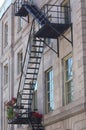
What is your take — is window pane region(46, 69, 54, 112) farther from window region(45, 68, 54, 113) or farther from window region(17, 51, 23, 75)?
window region(17, 51, 23, 75)

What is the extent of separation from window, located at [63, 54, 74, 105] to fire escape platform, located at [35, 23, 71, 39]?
1.44 meters

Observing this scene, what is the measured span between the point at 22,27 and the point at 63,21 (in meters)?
9.38

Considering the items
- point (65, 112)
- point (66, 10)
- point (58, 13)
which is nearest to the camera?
point (65, 112)

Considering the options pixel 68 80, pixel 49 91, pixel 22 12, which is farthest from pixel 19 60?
pixel 68 80

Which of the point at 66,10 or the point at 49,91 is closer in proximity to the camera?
the point at 66,10

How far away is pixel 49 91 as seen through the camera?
29.4 metres

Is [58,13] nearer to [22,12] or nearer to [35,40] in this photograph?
[35,40]

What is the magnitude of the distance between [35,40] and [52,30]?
7.23ft

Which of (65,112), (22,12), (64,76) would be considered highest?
(22,12)

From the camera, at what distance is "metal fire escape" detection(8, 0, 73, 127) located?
87.8ft

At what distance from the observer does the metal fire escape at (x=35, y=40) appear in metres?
26.7

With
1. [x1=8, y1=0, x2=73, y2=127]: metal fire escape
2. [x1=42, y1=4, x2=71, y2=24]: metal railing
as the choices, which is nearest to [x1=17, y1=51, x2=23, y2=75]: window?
[x1=8, y1=0, x2=73, y2=127]: metal fire escape

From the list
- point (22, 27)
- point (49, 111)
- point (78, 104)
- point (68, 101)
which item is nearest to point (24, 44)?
point (22, 27)

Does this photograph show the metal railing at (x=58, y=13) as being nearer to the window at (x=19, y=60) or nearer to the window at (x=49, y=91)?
the window at (x=49, y=91)
